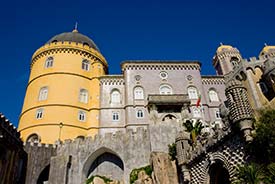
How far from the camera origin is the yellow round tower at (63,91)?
32656mm

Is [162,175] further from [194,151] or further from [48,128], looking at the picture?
[48,128]

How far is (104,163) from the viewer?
89.4 ft

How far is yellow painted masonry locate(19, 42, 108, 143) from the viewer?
32625 mm

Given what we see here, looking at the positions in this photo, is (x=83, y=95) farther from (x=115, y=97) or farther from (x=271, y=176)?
(x=271, y=176)

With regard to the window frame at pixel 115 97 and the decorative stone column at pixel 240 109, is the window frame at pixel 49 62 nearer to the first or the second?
the window frame at pixel 115 97

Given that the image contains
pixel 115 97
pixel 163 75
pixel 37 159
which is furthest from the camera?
pixel 163 75

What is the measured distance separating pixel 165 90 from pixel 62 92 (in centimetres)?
1489

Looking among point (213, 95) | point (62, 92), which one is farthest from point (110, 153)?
point (213, 95)

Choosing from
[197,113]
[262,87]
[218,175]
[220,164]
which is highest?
[262,87]

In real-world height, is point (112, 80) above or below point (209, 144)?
→ above

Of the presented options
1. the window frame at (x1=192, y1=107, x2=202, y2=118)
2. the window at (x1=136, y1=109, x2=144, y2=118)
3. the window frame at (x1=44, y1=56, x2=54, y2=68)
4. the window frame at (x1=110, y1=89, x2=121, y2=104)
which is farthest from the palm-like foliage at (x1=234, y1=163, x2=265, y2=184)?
the window frame at (x1=44, y1=56, x2=54, y2=68)

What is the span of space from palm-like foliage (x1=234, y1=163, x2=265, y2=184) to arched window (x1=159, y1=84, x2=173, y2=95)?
2506 cm

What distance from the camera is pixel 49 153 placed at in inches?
1074

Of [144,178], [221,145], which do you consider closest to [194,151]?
[221,145]
